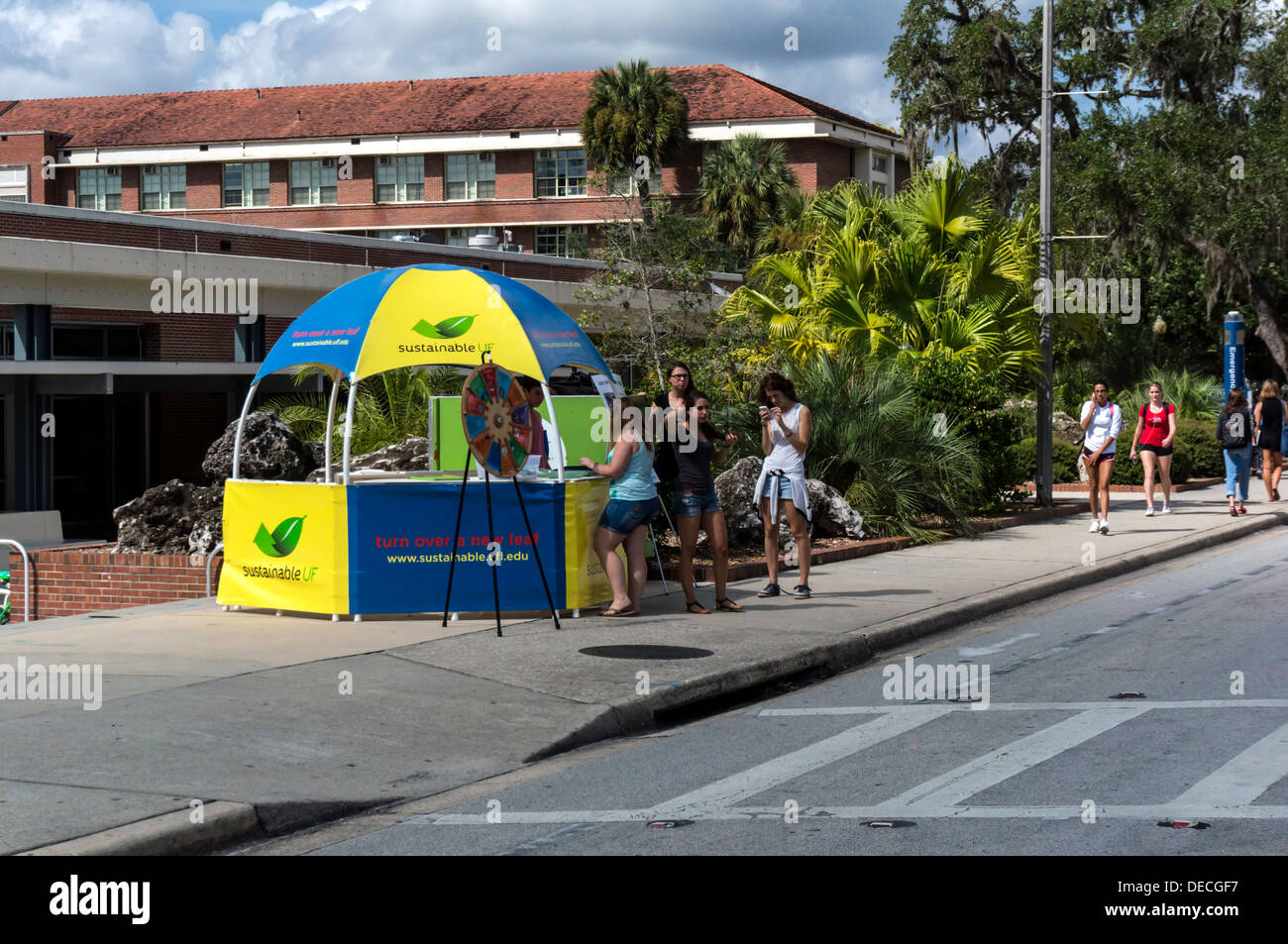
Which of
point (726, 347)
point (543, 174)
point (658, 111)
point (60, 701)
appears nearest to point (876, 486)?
point (726, 347)

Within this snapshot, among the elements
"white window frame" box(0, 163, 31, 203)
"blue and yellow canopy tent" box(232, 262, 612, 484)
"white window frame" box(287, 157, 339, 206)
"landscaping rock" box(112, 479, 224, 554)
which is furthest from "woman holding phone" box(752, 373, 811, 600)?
"white window frame" box(0, 163, 31, 203)

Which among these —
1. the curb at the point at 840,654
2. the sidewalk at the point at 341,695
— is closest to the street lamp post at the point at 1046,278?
the curb at the point at 840,654

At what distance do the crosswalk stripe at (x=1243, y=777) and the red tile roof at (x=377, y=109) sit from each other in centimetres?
5695

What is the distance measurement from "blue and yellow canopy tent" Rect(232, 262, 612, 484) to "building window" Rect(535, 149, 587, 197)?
5224cm

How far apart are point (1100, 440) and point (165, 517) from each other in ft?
36.5

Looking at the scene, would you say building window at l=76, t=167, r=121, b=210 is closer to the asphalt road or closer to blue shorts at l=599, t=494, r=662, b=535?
blue shorts at l=599, t=494, r=662, b=535

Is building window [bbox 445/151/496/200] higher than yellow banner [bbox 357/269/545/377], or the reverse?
building window [bbox 445/151/496/200]

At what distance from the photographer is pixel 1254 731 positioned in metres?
7.77

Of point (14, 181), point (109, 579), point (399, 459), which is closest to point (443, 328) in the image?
point (399, 459)

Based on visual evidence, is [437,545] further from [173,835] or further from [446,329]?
[173,835]

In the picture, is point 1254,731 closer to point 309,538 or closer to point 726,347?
point 309,538

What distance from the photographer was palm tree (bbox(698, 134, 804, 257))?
5850cm

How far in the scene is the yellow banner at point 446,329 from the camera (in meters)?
12.0

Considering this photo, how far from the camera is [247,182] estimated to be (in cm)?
6681
